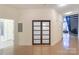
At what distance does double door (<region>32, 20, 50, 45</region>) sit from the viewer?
1.70 m

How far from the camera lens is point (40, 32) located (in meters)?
1.78

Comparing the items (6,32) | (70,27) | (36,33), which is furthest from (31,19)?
(70,27)

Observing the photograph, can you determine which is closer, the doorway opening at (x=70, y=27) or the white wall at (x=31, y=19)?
the white wall at (x=31, y=19)

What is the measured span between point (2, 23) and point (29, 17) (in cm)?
36

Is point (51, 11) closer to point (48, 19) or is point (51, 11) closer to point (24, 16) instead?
point (48, 19)

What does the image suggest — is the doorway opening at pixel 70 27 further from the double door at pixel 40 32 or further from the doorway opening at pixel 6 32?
the doorway opening at pixel 6 32

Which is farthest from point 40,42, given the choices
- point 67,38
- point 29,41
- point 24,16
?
→ point 67,38

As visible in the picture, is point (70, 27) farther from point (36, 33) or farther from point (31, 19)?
point (31, 19)

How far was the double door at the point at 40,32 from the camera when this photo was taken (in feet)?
5.58

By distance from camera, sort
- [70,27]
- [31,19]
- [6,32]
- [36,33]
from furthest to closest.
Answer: [70,27], [36,33], [31,19], [6,32]

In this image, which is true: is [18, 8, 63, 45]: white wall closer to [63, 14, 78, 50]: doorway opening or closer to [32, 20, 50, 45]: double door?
[32, 20, 50, 45]: double door

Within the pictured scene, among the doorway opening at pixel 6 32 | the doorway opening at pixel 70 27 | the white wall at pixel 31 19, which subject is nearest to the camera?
the doorway opening at pixel 6 32

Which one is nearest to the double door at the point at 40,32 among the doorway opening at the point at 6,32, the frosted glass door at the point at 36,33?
the frosted glass door at the point at 36,33
